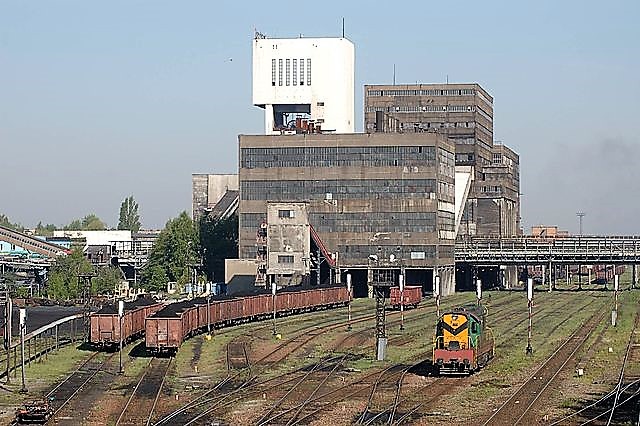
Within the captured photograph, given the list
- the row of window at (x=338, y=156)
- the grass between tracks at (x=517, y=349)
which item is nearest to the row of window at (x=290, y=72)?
the row of window at (x=338, y=156)

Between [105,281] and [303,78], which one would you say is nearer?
[105,281]

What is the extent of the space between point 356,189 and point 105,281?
37.7m

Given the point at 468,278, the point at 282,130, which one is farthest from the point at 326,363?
the point at 468,278

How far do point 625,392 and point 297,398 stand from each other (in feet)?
46.0

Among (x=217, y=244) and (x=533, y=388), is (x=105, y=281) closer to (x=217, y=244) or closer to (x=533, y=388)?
(x=217, y=244)

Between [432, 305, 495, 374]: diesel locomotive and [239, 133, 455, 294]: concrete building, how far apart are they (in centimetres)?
7752

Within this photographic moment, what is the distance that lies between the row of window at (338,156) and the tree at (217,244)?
27434 mm

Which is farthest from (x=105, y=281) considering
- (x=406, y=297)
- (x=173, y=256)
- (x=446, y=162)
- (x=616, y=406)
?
(x=616, y=406)

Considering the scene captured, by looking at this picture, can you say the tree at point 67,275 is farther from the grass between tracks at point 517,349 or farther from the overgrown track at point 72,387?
the overgrown track at point 72,387

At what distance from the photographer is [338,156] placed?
13212 cm

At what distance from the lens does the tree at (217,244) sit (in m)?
158

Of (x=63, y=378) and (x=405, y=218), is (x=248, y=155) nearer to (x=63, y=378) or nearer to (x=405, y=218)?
(x=405, y=218)

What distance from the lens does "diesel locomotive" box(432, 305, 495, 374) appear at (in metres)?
51.6

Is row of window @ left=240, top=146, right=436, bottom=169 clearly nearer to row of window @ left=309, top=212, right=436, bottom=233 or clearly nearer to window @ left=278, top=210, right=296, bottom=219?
row of window @ left=309, top=212, right=436, bottom=233
